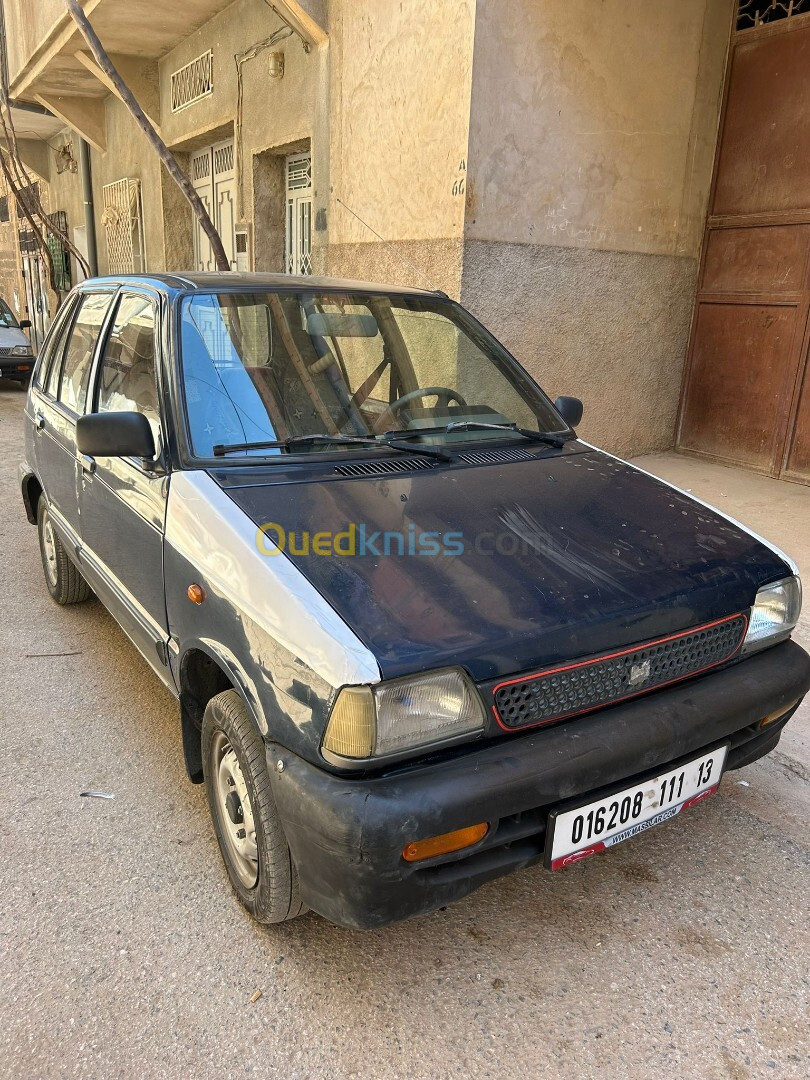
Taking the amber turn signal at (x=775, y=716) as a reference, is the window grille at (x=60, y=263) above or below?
above

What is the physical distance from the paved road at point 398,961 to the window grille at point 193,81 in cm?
969

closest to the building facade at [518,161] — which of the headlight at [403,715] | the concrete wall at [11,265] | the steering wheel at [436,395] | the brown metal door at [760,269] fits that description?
the brown metal door at [760,269]

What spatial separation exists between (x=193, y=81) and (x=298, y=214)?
315 cm

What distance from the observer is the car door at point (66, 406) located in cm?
347

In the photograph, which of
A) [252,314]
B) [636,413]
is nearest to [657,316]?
[636,413]

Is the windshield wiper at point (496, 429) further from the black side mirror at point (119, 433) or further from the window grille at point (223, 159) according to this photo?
the window grille at point (223, 159)

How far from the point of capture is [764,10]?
21.5 ft

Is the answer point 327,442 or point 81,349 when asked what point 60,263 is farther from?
point 327,442

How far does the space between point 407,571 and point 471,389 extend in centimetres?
131

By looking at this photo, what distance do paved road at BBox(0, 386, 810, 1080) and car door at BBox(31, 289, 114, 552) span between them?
1.28 metres

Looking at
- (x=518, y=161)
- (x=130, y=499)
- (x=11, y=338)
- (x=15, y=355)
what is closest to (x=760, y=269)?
(x=518, y=161)

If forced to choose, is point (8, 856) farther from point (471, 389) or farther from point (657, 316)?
point (657, 316)

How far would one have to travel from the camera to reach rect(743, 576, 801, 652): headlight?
2369mm

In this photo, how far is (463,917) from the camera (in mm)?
2303
